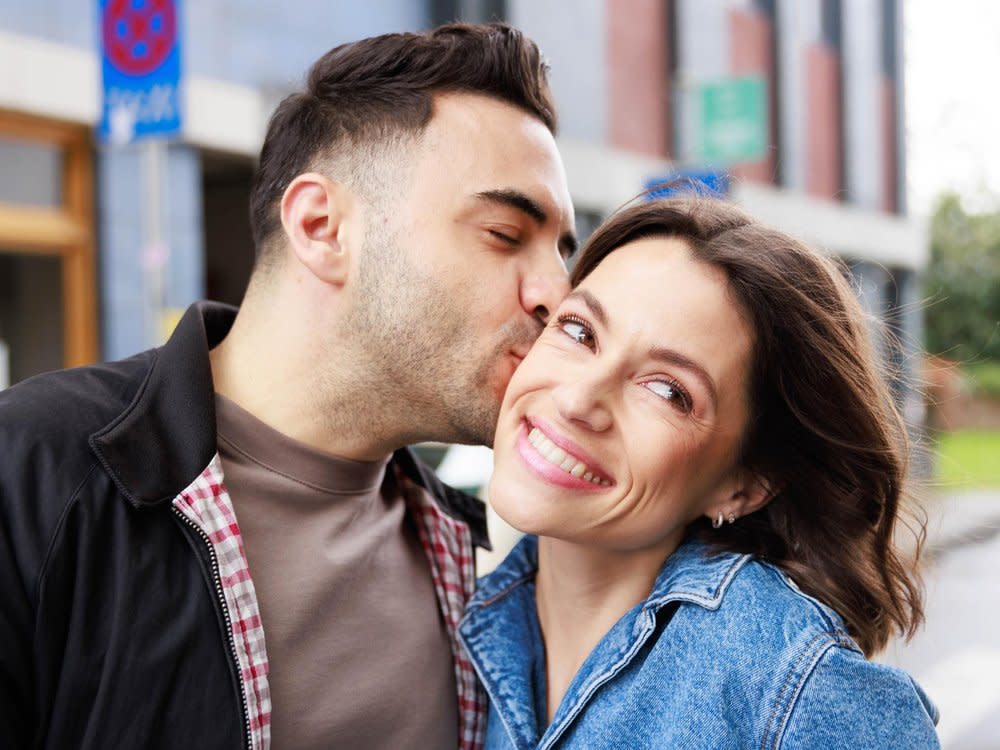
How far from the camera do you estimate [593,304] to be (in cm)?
204

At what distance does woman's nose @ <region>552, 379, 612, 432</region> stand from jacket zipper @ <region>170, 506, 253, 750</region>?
652 millimetres

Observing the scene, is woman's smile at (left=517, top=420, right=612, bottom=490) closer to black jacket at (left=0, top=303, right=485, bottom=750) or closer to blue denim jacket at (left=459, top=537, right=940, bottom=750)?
blue denim jacket at (left=459, top=537, right=940, bottom=750)

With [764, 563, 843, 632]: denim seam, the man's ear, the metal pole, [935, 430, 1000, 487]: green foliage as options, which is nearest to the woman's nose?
[764, 563, 843, 632]: denim seam

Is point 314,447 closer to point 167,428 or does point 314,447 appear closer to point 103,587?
point 167,428

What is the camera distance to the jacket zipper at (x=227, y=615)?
181cm

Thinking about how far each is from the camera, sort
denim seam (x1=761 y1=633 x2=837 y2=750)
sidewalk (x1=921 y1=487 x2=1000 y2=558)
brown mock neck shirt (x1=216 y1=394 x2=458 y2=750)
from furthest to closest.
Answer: sidewalk (x1=921 y1=487 x2=1000 y2=558), brown mock neck shirt (x1=216 y1=394 x2=458 y2=750), denim seam (x1=761 y1=633 x2=837 y2=750)

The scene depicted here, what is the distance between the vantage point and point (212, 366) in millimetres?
2348

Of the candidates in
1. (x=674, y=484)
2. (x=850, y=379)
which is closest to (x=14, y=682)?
(x=674, y=484)

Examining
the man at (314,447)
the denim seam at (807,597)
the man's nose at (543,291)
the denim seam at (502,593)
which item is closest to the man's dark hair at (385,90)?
the man at (314,447)

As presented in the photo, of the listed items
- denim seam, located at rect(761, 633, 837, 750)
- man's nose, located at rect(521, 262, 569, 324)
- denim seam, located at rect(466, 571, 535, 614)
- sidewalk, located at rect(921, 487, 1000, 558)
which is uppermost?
man's nose, located at rect(521, 262, 569, 324)

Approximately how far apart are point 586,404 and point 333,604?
66cm

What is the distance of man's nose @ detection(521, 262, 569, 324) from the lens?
2373 mm

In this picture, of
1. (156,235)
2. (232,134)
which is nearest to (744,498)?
(156,235)

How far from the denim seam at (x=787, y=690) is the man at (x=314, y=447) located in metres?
0.77
